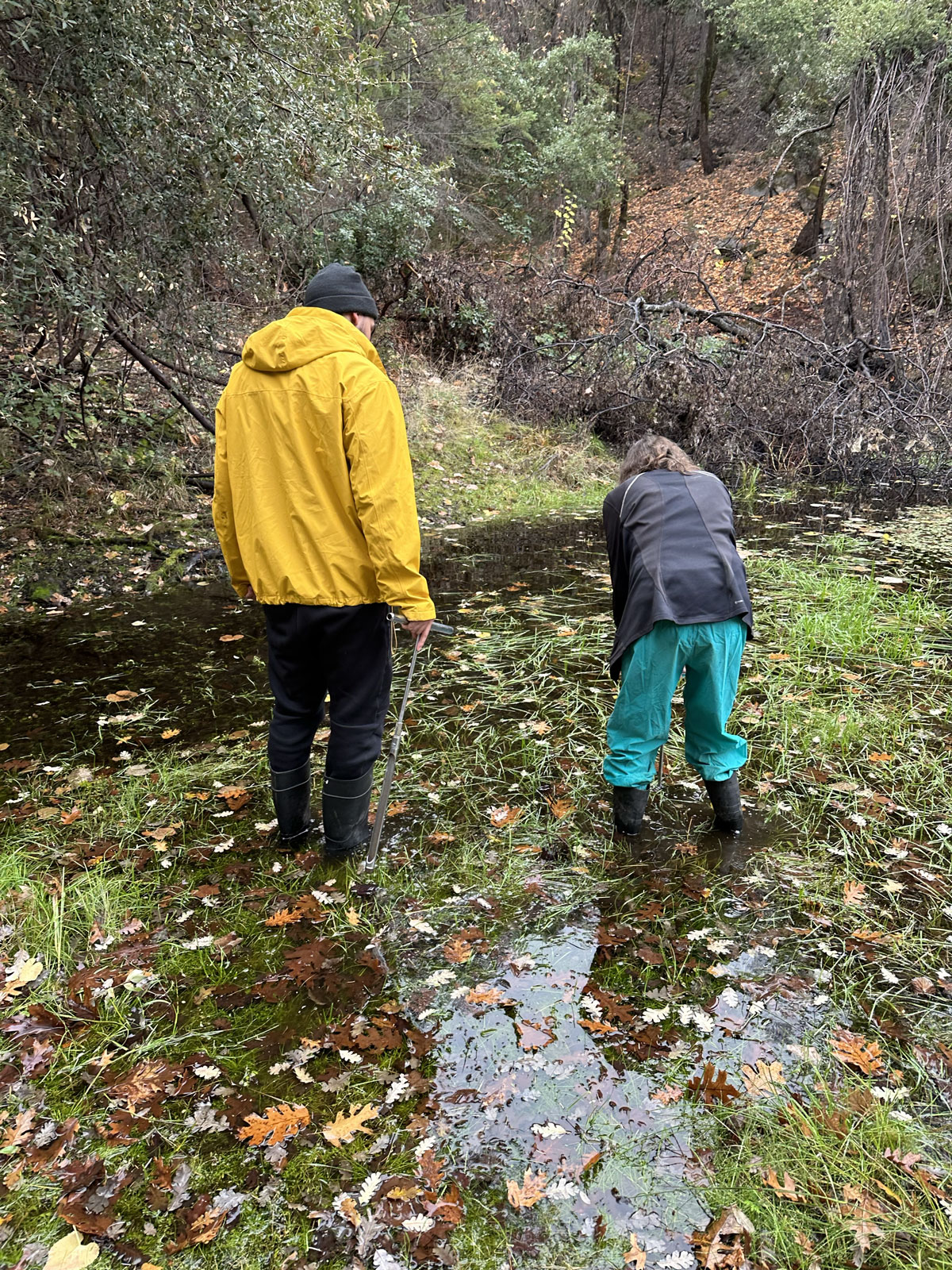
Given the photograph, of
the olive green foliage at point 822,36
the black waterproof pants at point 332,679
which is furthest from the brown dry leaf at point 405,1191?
the olive green foliage at point 822,36

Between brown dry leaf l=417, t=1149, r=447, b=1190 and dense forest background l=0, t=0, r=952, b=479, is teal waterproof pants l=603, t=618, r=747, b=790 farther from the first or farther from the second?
dense forest background l=0, t=0, r=952, b=479

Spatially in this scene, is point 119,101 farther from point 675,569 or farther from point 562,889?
point 562,889

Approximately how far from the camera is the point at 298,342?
266 centimetres

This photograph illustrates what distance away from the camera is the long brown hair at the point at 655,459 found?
3215 millimetres

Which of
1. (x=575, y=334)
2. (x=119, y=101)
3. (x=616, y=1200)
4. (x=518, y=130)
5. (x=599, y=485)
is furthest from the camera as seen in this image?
(x=518, y=130)

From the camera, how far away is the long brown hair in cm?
321

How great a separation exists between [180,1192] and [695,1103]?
55.6 inches

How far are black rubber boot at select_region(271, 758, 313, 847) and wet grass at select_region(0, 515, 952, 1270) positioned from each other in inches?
4.7

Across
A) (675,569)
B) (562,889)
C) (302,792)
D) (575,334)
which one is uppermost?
(575,334)

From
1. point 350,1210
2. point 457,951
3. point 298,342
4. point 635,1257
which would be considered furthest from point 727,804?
point 298,342

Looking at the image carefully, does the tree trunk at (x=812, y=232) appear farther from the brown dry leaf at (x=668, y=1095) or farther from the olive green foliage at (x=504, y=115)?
the brown dry leaf at (x=668, y=1095)

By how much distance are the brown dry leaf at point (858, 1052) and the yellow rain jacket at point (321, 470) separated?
76.3 inches

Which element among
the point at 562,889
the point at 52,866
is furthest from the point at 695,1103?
the point at 52,866

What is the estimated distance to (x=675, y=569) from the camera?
3025 millimetres
